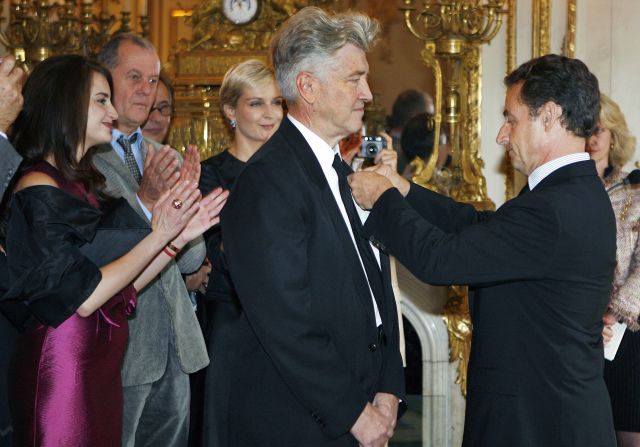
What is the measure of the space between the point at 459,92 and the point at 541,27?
51cm

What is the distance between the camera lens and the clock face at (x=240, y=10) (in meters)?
5.04

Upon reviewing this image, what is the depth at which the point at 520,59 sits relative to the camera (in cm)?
496

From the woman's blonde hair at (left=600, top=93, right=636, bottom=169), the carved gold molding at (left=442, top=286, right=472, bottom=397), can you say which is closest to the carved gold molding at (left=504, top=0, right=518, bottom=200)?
the carved gold molding at (left=442, top=286, right=472, bottom=397)

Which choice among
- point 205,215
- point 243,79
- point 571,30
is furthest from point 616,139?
point 205,215

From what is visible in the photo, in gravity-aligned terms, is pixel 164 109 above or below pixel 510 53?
below

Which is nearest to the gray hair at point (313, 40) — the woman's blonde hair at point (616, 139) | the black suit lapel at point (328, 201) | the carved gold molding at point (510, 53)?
the black suit lapel at point (328, 201)

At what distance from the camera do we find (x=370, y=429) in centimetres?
241

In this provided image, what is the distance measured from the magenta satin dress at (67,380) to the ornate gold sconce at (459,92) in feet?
8.07

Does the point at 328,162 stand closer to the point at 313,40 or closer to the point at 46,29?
the point at 313,40

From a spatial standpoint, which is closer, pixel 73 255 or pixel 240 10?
pixel 73 255

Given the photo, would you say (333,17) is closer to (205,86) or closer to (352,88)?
(352,88)

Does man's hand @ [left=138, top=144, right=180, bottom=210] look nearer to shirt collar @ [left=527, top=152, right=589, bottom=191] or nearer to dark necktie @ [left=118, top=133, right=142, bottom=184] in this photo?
dark necktie @ [left=118, top=133, right=142, bottom=184]

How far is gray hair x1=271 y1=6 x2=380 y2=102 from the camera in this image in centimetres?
252

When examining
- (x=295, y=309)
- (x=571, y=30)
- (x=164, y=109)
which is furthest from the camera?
(x=571, y=30)
